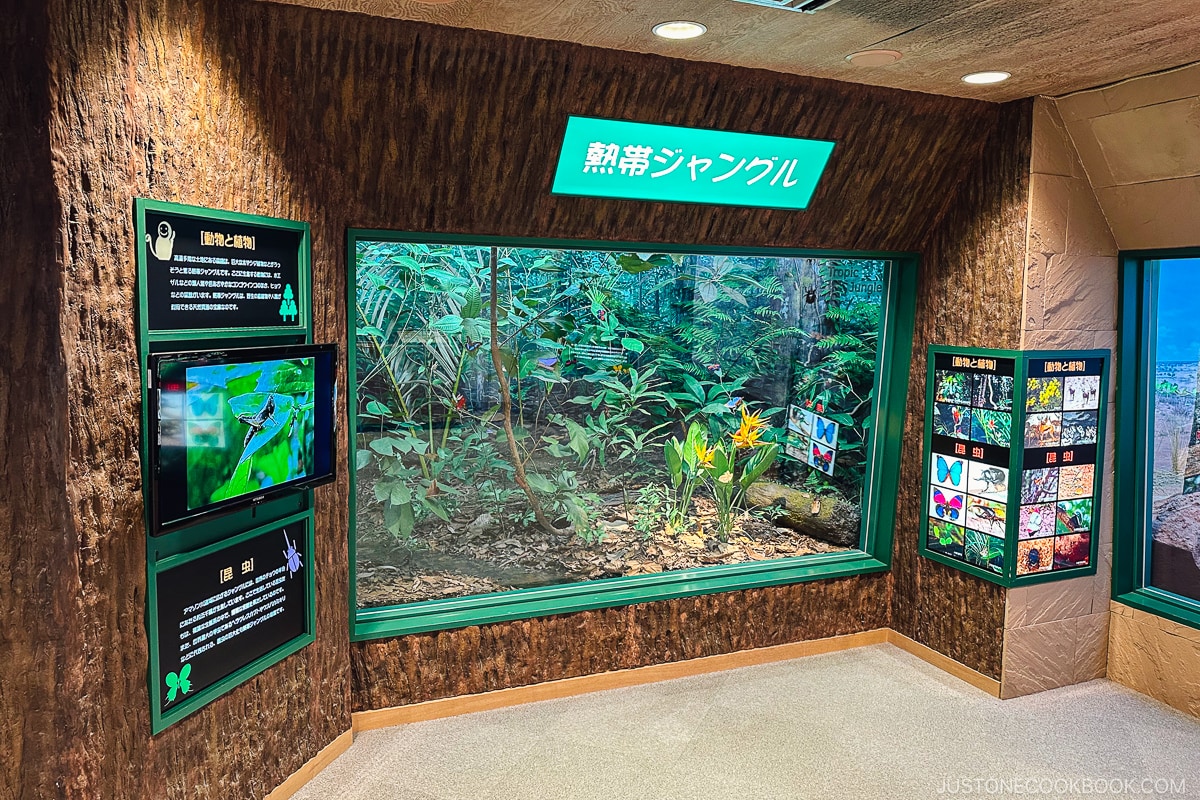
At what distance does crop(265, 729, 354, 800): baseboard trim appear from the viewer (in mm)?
2690

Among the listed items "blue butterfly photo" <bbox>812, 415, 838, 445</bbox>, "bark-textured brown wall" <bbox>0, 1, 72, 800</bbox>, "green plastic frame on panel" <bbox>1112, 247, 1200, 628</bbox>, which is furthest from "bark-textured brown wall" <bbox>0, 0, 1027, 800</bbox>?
"green plastic frame on panel" <bbox>1112, 247, 1200, 628</bbox>

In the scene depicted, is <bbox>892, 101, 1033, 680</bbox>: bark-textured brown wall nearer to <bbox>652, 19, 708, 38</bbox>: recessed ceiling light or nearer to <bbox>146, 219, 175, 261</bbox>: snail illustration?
<bbox>652, 19, 708, 38</bbox>: recessed ceiling light

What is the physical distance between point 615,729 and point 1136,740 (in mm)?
1995

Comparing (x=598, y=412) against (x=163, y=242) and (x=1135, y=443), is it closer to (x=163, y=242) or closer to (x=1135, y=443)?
(x=163, y=242)

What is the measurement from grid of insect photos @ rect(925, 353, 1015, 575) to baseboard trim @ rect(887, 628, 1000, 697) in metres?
0.47

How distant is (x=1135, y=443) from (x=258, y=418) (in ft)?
11.4

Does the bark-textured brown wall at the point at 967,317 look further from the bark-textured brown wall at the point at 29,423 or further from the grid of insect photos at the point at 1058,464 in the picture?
the bark-textured brown wall at the point at 29,423

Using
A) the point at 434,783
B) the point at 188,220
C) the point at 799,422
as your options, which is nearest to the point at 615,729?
the point at 434,783

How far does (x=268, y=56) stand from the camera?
246 centimetres

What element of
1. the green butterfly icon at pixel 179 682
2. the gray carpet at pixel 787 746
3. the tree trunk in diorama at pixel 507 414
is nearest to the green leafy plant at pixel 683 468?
the tree trunk in diorama at pixel 507 414

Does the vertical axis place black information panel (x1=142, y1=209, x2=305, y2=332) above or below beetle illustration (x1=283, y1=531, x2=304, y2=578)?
above

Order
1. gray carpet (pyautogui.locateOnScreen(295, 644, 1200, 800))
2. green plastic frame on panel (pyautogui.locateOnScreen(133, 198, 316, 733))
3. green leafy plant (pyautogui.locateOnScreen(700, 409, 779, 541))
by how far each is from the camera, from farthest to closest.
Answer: green leafy plant (pyautogui.locateOnScreen(700, 409, 779, 541)) → gray carpet (pyautogui.locateOnScreen(295, 644, 1200, 800)) → green plastic frame on panel (pyautogui.locateOnScreen(133, 198, 316, 733))

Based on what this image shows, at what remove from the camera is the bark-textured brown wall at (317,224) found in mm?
1973

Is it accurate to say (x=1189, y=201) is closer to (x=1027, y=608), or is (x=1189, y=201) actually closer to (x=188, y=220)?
(x=1027, y=608)
